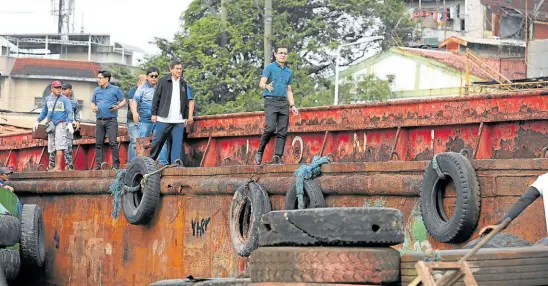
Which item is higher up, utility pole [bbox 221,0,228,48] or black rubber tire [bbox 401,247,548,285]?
utility pole [bbox 221,0,228,48]

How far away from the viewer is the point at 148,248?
12.9 metres

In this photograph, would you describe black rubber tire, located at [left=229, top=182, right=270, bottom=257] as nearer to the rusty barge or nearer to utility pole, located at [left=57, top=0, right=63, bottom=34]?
the rusty barge

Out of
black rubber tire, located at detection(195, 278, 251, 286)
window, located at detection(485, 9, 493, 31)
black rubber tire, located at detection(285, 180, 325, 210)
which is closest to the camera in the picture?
black rubber tire, located at detection(195, 278, 251, 286)

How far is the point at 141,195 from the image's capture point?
1297cm

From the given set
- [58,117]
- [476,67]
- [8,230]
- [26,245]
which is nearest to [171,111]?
[8,230]

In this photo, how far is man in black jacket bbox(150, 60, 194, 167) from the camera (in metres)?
12.7

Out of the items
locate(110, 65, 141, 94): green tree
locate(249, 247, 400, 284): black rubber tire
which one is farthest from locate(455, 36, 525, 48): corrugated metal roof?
locate(249, 247, 400, 284): black rubber tire

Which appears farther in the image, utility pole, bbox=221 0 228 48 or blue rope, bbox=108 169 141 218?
utility pole, bbox=221 0 228 48

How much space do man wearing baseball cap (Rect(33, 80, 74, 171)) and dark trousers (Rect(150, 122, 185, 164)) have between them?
2.64 m

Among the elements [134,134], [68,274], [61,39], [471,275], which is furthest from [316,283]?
[61,39]

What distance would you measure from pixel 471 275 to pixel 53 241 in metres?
10.4

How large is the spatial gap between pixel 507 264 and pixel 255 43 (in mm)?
33831

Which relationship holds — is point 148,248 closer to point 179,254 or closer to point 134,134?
point 179,254

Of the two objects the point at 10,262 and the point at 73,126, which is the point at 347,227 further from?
the point at 73,126
